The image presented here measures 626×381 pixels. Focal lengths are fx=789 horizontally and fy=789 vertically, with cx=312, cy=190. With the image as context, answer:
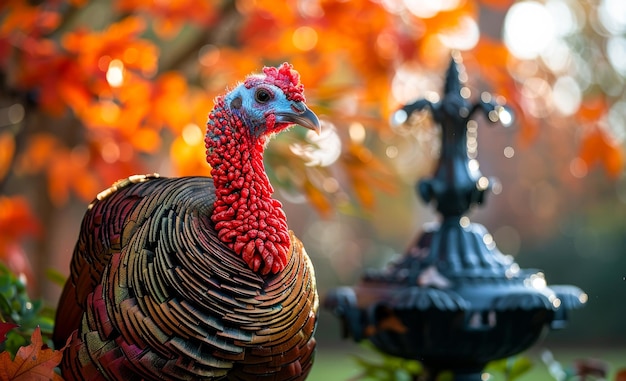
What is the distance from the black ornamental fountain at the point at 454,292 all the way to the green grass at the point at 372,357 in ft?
16.6

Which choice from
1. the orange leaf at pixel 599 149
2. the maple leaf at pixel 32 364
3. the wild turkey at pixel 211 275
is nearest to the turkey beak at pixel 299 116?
the wild turkey at pixel 211 275

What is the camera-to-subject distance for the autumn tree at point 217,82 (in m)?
3.06

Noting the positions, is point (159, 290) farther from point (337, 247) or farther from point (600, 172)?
point (337, 247)

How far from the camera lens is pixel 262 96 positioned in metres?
1.85

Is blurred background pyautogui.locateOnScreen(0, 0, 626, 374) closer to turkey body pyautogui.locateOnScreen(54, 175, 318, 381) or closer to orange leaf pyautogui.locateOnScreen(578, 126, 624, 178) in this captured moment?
orange leaf pyautogui.locateOnScreen(578, 126, 624, 178)

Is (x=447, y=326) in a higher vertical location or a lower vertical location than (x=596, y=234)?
lower

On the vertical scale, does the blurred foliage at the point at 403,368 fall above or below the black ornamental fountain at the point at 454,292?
below

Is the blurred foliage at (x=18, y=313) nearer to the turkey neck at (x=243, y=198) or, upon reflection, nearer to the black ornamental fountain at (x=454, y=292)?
the turkey neck at (x=243, y=198)

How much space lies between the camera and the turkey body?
167cm

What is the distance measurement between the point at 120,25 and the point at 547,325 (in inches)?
77.8

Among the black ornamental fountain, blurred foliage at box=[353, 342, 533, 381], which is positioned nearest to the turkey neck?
the black ornamental fountain

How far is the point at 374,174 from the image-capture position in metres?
3.32

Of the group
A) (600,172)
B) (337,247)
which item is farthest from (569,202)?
(337,247)

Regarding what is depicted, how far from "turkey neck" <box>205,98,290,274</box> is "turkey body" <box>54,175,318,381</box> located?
0.03 metres
